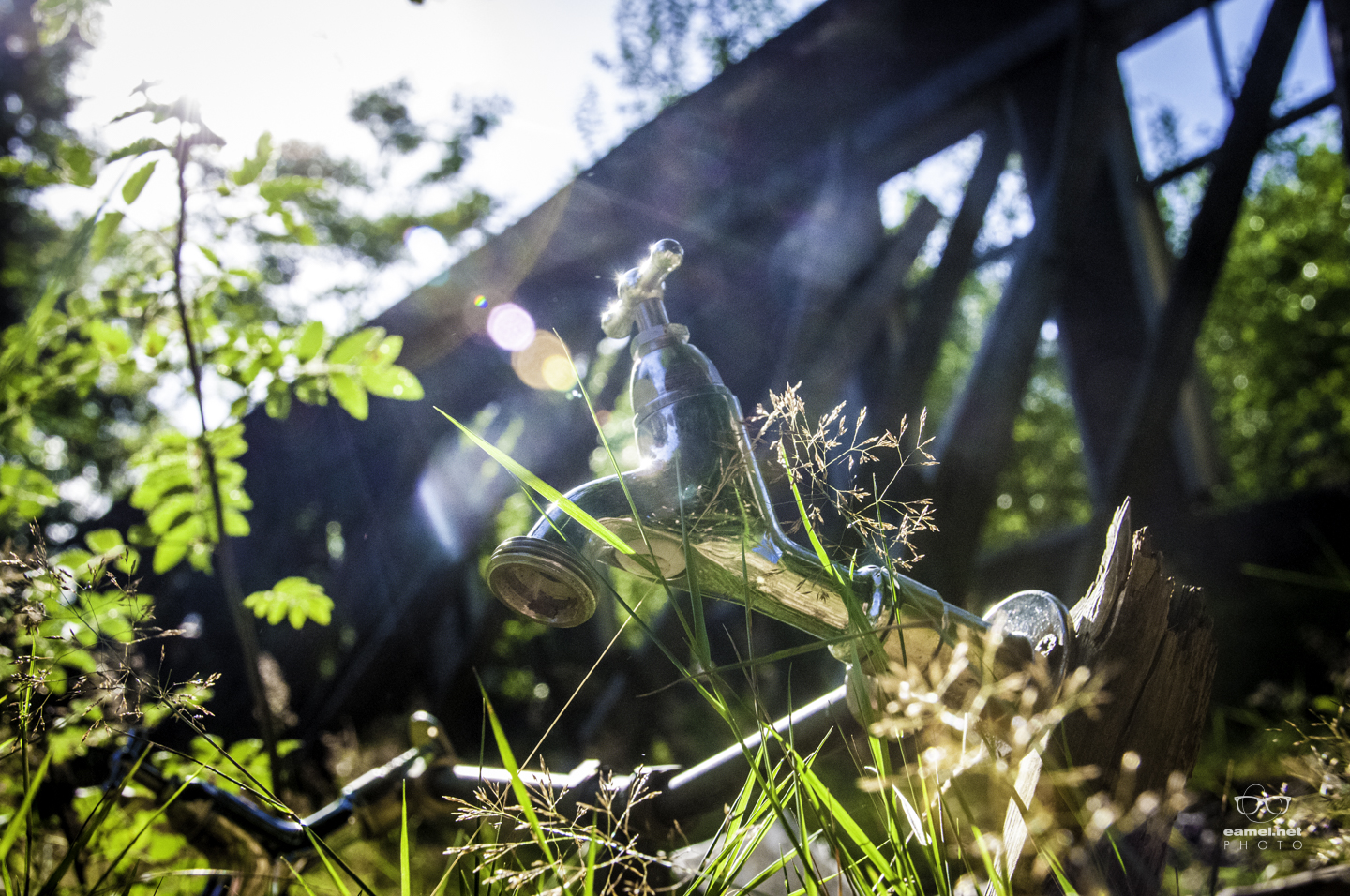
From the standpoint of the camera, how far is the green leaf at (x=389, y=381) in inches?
58.6

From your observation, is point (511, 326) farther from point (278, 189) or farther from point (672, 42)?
point (672, 42)

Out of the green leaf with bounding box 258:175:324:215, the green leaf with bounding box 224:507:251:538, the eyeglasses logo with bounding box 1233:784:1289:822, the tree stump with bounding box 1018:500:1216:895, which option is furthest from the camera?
the green leaf with bounding box 224:507:251:538

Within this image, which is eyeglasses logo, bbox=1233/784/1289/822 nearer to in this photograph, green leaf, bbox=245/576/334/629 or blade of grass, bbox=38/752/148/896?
blade of grass, bbox=38/752/148/896

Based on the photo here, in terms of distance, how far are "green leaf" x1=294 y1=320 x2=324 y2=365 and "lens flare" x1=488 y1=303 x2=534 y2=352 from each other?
1.45m

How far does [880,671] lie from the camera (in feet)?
2.13

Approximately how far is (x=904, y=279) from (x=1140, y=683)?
1963mm

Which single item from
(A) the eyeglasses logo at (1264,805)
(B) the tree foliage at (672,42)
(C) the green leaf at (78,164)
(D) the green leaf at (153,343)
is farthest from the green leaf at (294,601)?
(B) the tree foliage at (672,42)

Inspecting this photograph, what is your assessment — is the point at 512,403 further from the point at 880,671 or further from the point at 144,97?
the point at 880,671

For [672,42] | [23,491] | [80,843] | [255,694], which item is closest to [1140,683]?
[80,843]

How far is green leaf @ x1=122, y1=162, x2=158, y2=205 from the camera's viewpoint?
1193mm

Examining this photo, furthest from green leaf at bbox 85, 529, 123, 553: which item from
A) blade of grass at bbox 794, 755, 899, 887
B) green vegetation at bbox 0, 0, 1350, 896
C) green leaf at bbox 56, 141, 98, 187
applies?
blade of grass at bbox 794, 755, 899, 887

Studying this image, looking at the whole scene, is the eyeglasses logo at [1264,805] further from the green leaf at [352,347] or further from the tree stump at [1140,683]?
the green leaf at [352,347]

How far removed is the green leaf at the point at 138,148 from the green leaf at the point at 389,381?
18.5 inches

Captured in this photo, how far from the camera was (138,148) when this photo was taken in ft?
3.99
